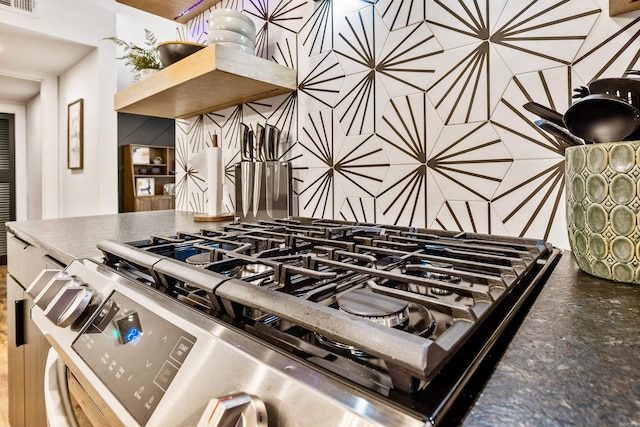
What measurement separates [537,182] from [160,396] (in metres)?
0.86

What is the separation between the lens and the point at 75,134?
12.8 feet

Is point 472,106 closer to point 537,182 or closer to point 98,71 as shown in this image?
point 537,182

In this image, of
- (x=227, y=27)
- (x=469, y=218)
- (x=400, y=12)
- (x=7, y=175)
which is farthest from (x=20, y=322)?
(x=7, y=175)

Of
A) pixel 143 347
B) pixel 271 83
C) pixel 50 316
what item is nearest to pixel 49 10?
pixel 271 83

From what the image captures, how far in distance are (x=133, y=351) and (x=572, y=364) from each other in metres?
0.46

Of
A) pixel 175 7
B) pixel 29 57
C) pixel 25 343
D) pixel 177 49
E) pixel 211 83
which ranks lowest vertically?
pixel 25 343

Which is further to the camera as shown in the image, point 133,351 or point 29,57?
point 29,57

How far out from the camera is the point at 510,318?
40 centimetres

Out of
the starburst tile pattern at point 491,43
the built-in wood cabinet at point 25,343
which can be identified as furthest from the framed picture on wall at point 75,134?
the starburst tile pattern at point 491,43

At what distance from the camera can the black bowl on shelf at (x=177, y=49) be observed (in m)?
1.32

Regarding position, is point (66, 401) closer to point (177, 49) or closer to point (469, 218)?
point (469, 218)

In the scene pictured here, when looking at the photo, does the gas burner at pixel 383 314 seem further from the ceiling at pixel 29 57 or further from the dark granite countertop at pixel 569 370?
the ceiling at pixel 29 57

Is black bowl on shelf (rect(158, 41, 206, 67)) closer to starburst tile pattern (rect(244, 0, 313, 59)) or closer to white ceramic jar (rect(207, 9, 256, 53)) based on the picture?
white ceramic jar (rect(207, 9, 256, 53))

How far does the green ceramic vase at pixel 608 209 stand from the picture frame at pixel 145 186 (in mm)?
5583
